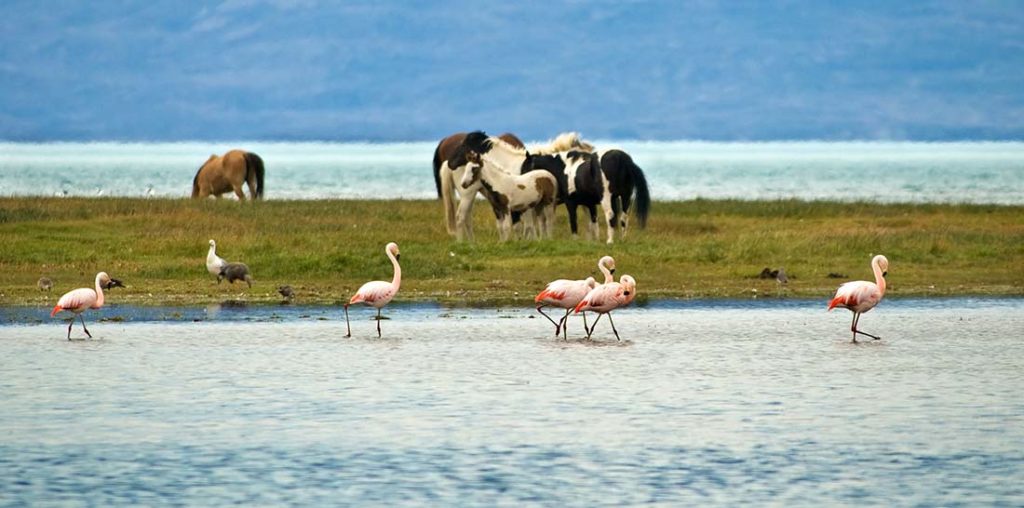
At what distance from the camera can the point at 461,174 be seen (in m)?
32.1

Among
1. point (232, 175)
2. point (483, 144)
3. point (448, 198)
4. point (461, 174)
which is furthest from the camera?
point (232, 175)


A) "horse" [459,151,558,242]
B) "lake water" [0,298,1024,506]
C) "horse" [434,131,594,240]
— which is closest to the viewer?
"lake water" [0,298,1024,506]

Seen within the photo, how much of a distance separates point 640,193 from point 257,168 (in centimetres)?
1664

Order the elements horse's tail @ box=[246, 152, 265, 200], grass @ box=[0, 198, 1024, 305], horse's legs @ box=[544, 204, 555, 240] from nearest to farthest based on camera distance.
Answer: grass @ box=[0, 198, 1024, 305] → horse's legs @ box=[544, 204, 555, 240] → horse's tail @ box=[246, 152, 265, 200]

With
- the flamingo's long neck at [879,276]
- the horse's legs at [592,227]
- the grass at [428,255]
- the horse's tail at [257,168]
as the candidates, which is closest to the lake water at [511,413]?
the flamingo's long neck at [879,276]

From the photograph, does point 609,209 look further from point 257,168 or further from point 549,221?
point 257,168

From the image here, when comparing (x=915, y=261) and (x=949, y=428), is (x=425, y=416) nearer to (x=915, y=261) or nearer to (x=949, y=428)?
(x=949, y=428)

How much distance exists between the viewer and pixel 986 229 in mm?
35594

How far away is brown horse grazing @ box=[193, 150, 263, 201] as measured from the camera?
1781 inches

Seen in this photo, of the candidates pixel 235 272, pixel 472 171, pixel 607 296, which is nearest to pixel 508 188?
pixel 472 171

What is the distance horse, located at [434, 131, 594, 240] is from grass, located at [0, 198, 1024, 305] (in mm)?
569

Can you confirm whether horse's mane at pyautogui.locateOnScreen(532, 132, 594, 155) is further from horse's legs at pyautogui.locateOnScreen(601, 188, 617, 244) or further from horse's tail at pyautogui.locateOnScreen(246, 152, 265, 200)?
horse's tail at pyautogui.locateOnScreen(246, 152, 265, 200)

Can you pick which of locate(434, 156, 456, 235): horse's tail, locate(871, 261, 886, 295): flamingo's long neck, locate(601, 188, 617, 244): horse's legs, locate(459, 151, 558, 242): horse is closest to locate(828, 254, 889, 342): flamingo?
locate(871, 261, 886, 295): flamingo's long neck

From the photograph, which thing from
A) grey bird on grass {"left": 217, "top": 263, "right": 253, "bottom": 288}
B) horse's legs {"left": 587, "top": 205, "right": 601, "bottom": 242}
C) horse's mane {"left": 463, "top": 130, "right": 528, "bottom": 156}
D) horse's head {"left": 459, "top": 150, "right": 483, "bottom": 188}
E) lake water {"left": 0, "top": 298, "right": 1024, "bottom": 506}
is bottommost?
lake water {"left": 0, "top": 298, "right": 1024, "bottom": 506}
